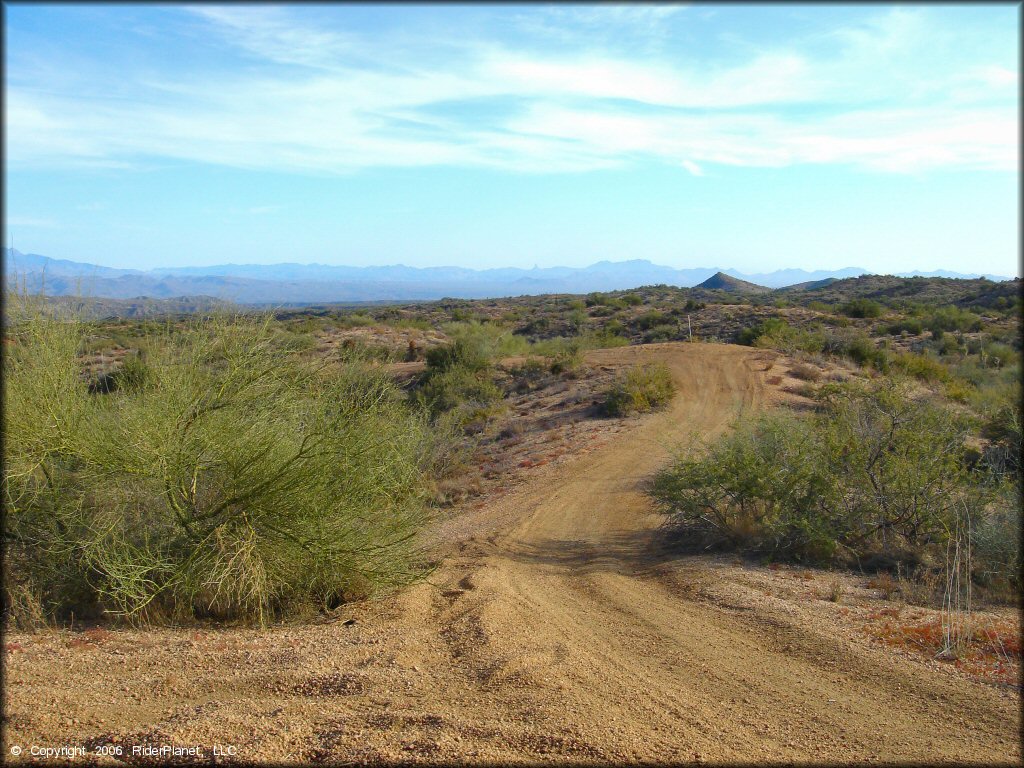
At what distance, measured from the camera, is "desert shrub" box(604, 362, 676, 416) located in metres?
22.5

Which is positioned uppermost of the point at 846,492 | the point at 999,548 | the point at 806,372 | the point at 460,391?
the point at 806,372

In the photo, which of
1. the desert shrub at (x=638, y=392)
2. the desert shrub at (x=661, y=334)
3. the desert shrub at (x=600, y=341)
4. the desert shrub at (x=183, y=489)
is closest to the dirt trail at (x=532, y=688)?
the desert shrub at (x=183, y=489)

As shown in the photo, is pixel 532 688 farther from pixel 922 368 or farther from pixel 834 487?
pixel 922 368

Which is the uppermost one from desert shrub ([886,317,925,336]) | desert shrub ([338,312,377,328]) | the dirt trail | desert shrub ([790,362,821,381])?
desert shrub ([886,317,925,336])

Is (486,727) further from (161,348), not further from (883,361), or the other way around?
(883,361)

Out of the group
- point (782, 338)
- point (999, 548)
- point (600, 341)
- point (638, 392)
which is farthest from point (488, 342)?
point (999, 548)

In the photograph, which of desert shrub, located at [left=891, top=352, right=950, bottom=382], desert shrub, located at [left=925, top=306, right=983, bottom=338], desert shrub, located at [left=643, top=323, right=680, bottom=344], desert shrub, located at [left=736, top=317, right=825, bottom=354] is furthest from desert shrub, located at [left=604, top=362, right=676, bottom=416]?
desert shrub, located at [left=925, top=306, right=983, bottom=338]

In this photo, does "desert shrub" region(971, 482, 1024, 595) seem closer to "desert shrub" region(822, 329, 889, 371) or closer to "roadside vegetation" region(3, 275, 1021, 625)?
"roadside vegetation" region(3, 275, 1021, 625)

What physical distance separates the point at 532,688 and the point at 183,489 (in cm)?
405

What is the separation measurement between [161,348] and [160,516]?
2.22m

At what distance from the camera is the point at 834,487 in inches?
405

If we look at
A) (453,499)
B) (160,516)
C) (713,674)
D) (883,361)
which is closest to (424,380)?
(453,499)

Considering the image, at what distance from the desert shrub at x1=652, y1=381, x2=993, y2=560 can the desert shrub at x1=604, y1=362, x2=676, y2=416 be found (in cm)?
1053

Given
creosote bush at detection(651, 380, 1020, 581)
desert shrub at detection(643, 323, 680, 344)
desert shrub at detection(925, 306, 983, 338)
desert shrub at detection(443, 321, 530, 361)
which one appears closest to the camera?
creosote bush at detection(651, 380, 1020, 581)
